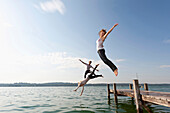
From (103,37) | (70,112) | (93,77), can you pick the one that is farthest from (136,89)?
(70,112)

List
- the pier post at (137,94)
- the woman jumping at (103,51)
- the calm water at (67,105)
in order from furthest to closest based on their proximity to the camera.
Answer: the calm water at (67,105), the pier post at (137,94), the woman jumping at (103,51)

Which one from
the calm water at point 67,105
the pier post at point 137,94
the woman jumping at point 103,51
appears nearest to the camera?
the woman jumping at point 103,51

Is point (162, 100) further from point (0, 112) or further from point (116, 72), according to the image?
point (0, 112)

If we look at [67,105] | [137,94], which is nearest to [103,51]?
[137,94]

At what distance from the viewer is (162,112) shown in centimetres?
1239

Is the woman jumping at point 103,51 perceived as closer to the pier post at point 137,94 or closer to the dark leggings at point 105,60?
the dark leggings at point 105,60

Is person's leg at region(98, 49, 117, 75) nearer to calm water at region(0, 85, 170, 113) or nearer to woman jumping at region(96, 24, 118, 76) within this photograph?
woman jumping at region(96, 24, 118, 76)

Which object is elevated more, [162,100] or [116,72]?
[116,72]

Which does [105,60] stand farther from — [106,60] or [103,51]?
[103,51]

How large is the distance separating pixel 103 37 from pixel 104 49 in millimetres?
525

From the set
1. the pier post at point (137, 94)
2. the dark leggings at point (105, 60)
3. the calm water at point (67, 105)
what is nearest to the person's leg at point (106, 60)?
the dark leggings at point (105, 60)

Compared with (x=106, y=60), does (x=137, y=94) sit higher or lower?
lower

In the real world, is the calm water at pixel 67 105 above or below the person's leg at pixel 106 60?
below

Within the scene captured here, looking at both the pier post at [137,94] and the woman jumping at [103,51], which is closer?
the woman jumping at [103,51]
